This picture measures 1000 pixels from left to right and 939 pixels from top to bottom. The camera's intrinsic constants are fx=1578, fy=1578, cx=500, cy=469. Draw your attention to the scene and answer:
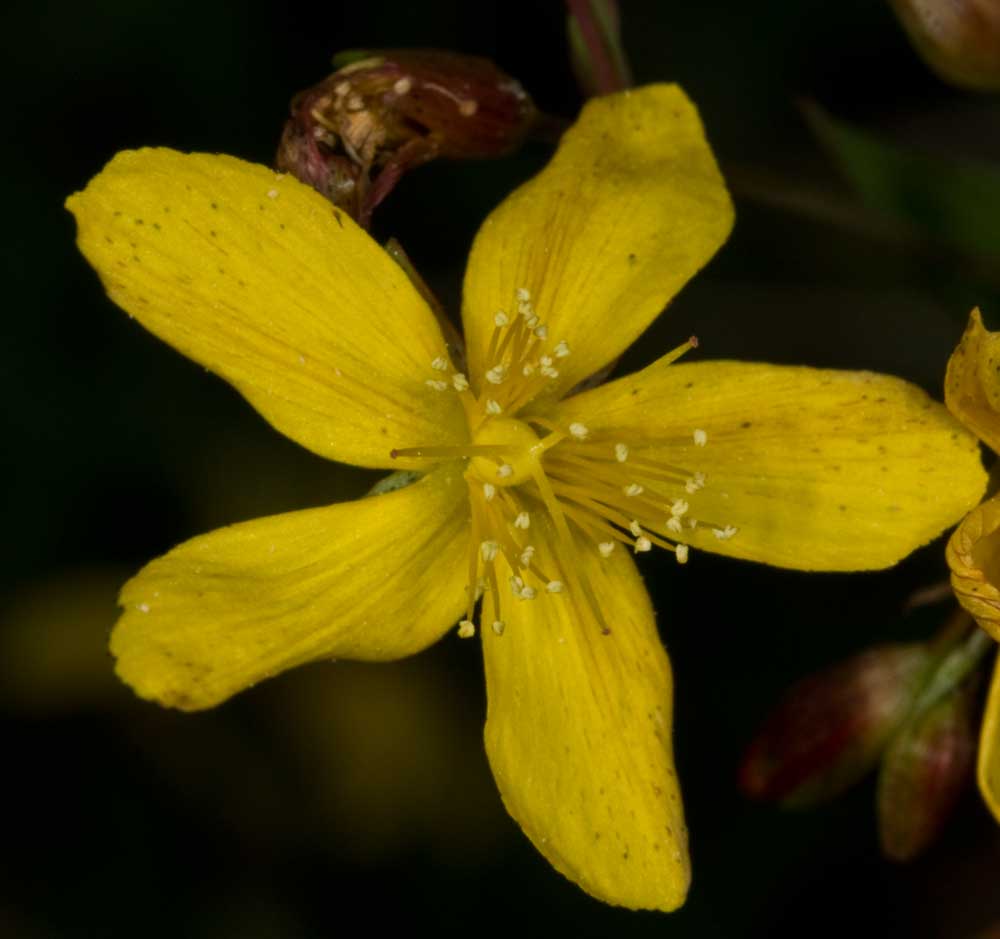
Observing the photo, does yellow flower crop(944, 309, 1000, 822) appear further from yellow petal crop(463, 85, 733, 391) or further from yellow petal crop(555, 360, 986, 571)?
yellow petal crop(463, 85, 733, 391)

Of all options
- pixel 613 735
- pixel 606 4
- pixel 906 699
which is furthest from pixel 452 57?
pixel 906 699

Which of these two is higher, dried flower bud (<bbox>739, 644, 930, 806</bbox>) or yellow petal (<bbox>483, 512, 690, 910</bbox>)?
yellow petal (<bbox>483, 512, 690, 910</bbox>)

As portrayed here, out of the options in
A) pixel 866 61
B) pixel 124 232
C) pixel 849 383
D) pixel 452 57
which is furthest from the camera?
pixel 866 61

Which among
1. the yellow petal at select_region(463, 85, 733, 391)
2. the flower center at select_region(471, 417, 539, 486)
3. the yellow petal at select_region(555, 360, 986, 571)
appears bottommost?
the yellow petal at select_region(555, 360, 986, 571)

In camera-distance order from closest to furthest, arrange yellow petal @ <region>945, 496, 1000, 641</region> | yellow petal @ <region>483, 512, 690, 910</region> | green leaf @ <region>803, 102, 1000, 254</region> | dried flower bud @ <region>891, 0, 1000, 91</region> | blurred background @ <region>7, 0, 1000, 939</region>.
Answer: yellow petal @ <region>945, 496, 1000, 641</region>
yellow petal @ <region>483, 512, 690, 910</region>
dried flower bud @ <region>891, 0, 1000, 91</region>
green leaf @ <region>803, 102, 1000, 254</region>
blurred background @ <region>7, 0, 1000, 939</region>

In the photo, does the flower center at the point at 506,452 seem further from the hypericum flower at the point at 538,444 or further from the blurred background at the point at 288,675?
the blurred background at the point at 288,675

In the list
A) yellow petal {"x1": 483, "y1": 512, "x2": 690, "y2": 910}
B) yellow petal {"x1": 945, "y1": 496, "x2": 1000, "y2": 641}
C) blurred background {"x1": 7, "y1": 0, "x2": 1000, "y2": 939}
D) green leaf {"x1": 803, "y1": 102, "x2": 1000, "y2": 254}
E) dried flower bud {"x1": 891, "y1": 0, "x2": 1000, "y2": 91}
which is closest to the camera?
yellow petal {"x1": 945, "y1": 496, "x2": 1000, "y2": 641}

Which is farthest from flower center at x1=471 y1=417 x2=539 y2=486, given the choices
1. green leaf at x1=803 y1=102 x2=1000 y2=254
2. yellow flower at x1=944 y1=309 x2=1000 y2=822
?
green leaf at x1=803 y1=102 x2=1000 y2=254

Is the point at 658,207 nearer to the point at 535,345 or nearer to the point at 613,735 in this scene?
the point at 535,345
